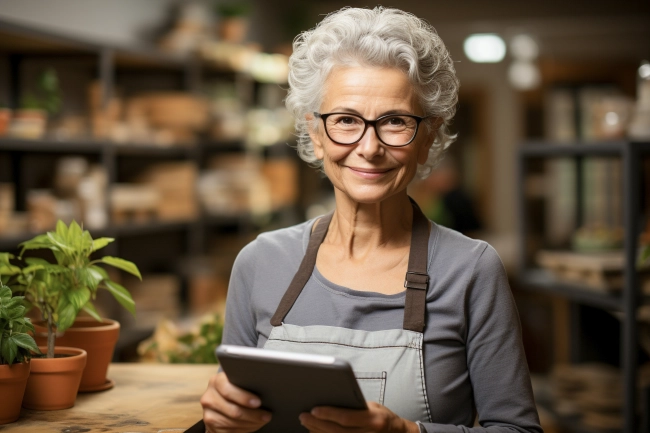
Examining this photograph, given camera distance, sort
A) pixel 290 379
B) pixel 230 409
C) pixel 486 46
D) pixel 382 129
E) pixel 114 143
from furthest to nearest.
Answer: pixel 486 46 → pixel 114 143 → pixel 382 129 → pixel 230 409 → pixel 290 379

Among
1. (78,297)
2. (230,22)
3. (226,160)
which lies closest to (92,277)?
(78,297)

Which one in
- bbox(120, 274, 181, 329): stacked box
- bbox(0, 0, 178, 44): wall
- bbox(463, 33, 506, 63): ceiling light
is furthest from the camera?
bbox(463, 33, 506, 63): ceiling light

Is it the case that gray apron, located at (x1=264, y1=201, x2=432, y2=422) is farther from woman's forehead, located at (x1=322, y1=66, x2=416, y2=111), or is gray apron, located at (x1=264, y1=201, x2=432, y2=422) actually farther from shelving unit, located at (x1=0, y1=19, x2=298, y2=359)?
shelving unit, located at (x1=0, y1=19, x2=298, y2=359)

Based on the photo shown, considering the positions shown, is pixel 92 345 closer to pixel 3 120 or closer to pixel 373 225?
pixel 373 225

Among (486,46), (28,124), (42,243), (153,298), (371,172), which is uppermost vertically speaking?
(486,46)

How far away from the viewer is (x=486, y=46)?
853 cm

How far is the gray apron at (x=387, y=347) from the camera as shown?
1.54 meters

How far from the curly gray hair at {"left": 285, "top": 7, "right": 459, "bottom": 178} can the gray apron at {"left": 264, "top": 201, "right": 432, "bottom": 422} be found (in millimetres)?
345

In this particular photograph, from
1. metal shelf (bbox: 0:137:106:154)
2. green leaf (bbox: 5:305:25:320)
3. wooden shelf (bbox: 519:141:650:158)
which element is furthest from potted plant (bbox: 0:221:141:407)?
wooden shelf (bbox: 519:141:650:158)

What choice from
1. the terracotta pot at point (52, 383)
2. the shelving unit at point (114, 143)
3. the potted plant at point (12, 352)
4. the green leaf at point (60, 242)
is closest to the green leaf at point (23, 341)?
the potted plant at point (12, 352)

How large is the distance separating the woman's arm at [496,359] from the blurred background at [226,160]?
2.30ft

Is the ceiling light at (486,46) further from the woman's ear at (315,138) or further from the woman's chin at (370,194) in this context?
the woman's chin at (370,194)

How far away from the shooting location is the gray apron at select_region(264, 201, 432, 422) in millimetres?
1545

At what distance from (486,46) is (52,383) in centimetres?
759
